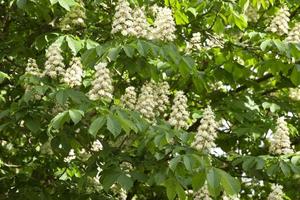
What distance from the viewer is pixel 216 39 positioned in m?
5.12

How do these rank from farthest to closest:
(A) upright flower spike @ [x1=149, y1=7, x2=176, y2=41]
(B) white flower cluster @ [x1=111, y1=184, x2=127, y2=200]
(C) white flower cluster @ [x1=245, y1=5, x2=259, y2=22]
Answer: (C) white flower cluster @ [x1=245, y1=5, x2=259, y2=22], (B) white flower cluster @ [x1=111, y1=184, x2=127, y2=200], (A) upright flower spike @ [x1=149, y1=7, x2=176, y2=41]

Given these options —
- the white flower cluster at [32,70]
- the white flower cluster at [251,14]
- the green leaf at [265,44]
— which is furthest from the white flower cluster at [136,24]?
the white flower cluster at [251,14]

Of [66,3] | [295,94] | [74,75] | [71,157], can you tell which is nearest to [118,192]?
[71,157]

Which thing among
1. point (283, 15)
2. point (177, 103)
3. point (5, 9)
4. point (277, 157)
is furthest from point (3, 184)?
point (283, 15)

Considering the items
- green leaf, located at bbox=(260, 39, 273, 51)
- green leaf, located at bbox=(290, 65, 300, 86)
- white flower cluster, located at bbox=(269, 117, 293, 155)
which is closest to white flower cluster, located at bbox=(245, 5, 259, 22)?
green leaf, located at bbox=(290, 65, 300, 86)

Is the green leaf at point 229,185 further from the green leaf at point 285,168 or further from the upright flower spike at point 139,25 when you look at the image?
the upright flower spike at point 139,25

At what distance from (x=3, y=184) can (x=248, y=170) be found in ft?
6.96

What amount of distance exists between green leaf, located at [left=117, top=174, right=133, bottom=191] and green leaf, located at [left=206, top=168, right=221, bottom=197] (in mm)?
492

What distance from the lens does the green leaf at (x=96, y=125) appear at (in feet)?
10.0

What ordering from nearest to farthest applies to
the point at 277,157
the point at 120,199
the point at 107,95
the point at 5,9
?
the point at 107,95 < the point at 277,157 < the point at 120,199 < the point at 5,9

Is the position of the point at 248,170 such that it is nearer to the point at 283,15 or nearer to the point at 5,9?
the point at 283,15

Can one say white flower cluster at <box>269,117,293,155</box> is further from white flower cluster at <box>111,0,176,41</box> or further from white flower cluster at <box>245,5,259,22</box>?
white flower cluster at <box>245,5,259,22</box>

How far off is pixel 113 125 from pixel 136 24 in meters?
0.82

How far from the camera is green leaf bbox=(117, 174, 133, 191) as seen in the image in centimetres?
337
